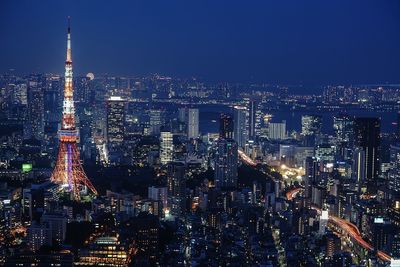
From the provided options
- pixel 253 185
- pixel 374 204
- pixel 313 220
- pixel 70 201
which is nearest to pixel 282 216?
pixel 313 220

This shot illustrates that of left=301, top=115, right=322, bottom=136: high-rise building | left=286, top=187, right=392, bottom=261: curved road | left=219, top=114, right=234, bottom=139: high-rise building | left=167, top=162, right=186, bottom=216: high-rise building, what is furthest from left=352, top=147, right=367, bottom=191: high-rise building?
left=219, top=114, right=234, bottom=139: high-rise building

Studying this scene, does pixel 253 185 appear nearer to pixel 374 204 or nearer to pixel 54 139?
pixel 374 204

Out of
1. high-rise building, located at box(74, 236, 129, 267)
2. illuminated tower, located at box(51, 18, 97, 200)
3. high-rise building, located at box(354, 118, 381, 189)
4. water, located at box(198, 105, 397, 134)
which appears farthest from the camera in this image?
water, located at box(198, 105, 397, 134)

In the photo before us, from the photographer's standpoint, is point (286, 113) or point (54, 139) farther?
point (286, 113)

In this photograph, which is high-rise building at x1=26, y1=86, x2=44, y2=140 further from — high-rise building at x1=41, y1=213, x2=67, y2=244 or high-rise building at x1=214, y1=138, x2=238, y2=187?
high-rise building at x1=41, y1=213, x2=67, y2=244

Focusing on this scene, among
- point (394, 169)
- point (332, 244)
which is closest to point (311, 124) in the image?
point (394, 169)

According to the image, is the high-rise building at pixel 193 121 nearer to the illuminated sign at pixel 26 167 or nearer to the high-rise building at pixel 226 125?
the high-rise building at pixel 226 125
